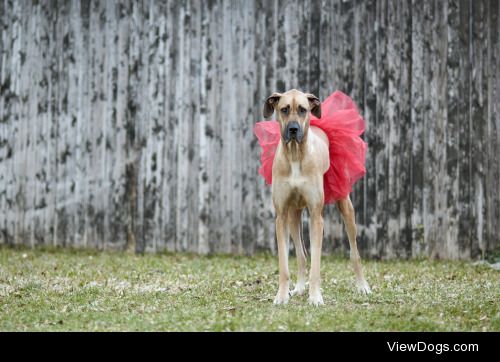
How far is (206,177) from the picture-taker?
10039mm

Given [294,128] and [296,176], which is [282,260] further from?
[294,128]

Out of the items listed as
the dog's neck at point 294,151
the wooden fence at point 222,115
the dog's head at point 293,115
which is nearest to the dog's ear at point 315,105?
the dog's head at point 293,115

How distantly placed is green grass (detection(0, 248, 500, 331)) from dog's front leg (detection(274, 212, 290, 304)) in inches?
A: 5.3

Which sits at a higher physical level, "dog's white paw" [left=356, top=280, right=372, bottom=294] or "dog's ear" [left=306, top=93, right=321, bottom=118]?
"dog's ear" [left=306, top=93, right=321, bottom=118]

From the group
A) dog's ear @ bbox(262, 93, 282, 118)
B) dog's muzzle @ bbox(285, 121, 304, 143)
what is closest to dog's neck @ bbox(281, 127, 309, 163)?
dog's muzzle @ bbox(285, 121, 304, 143)

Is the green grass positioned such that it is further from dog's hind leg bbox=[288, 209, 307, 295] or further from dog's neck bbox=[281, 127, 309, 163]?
dog's neck bbox=[281, 127, 309, 163]

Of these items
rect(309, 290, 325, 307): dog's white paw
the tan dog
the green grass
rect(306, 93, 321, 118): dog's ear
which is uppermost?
rect(306, 93, 321, 118): dog's ear

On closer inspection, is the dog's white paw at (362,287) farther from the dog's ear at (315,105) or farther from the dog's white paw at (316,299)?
the dog's ear at (315,105)

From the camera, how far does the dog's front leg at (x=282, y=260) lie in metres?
5.97

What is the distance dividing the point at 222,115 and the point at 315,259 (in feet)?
14.7

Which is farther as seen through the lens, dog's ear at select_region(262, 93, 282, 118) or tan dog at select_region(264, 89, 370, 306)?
dog's ear at select_region(262, 93, 282, 118)
